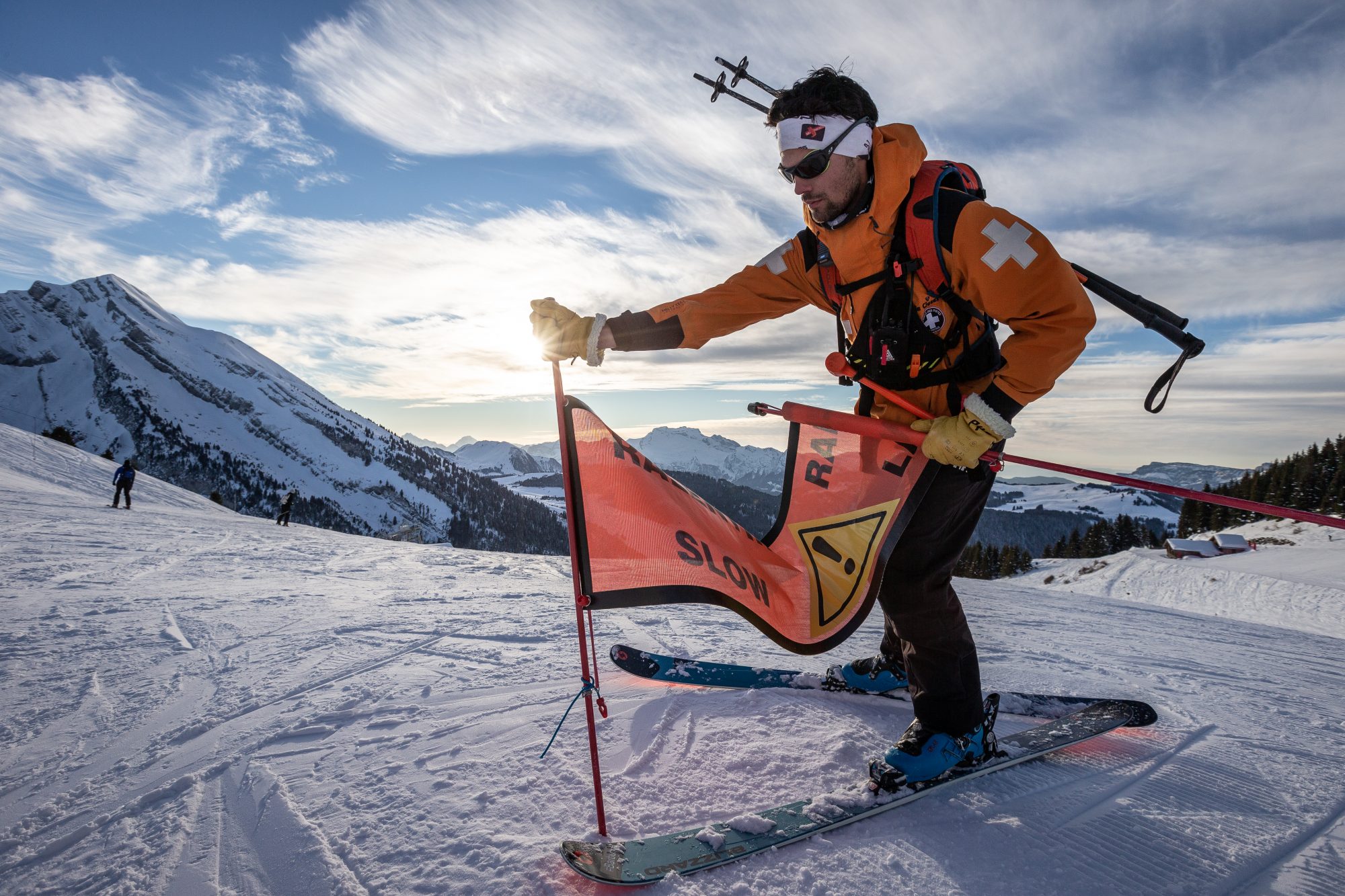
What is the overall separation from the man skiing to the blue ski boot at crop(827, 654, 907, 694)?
0.87 metres

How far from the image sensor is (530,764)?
2.81 metres

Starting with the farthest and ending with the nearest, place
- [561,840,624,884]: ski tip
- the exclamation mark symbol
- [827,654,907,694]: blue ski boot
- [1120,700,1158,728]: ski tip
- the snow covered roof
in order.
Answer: the snow covered roof
[827,654,907,694]: blue ski boot
[1120,700,1158,728]: ski tip
the exclamation mark symbol
[561,840,624,884]: ski tip

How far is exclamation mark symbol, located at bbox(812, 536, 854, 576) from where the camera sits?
2607 millimetres

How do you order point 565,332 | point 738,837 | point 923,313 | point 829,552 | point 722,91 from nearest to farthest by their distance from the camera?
point 738,837
point 923,313
point 829,552
point 565,332
point 722,91

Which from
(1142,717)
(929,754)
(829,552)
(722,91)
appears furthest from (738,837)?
(722,91)

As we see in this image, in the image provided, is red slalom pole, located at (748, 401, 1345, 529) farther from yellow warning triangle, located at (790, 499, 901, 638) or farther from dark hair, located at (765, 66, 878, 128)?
dark hair, located at (765, 66, 878, 128)

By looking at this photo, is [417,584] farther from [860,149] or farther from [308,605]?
[860,149]

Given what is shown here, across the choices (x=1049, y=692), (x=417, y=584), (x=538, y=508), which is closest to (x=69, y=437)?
(x=417, y=584)

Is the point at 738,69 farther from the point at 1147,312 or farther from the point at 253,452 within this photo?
the point at 253,452

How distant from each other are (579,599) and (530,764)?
0.99m

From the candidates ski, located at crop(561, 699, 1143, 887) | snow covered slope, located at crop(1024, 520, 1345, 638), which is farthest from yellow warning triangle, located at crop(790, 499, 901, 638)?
snow covered slope, located at crop(1024, 520, 1345, 638)

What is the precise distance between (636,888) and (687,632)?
3.30m

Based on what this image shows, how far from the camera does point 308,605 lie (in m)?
6.20

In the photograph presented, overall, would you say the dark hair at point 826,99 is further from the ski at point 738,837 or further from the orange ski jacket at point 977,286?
the ski at point 738,837
